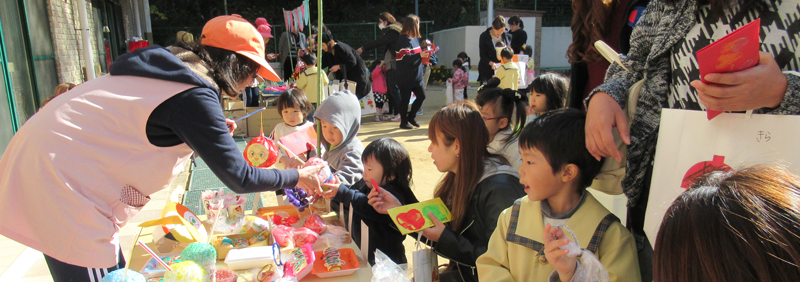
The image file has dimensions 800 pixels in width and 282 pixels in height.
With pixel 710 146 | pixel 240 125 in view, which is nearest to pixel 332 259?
pixel 710 146

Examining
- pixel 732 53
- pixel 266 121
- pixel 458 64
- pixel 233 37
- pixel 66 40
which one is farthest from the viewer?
pixel 458 64

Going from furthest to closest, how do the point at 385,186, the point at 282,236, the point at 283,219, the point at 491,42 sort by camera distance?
the point at 491,42
the point at 283,219
the point at 385,186
the point at 282,236

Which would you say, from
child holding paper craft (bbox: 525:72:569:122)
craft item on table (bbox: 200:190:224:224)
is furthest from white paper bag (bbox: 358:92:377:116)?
craft item on table (bbox: 200:190:224:224)

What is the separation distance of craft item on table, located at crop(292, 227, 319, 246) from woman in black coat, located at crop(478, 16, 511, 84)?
6078 mm

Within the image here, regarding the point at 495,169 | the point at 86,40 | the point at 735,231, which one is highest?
the point at 86,40

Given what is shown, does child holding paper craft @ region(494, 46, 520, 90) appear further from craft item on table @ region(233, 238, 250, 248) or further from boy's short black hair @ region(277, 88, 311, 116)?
craft item on table @ region(233, 238, 250, 248)

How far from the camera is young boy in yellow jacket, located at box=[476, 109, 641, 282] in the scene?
132 cm

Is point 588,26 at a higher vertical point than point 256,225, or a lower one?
higher

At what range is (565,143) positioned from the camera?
4.49 ft

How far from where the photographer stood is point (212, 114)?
1450 mm

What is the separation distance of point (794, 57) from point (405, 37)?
6.23 meters

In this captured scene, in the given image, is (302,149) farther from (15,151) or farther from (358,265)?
(15,151)

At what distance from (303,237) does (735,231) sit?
172 centimetres

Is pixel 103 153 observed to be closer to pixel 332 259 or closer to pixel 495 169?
pixel 332 259
